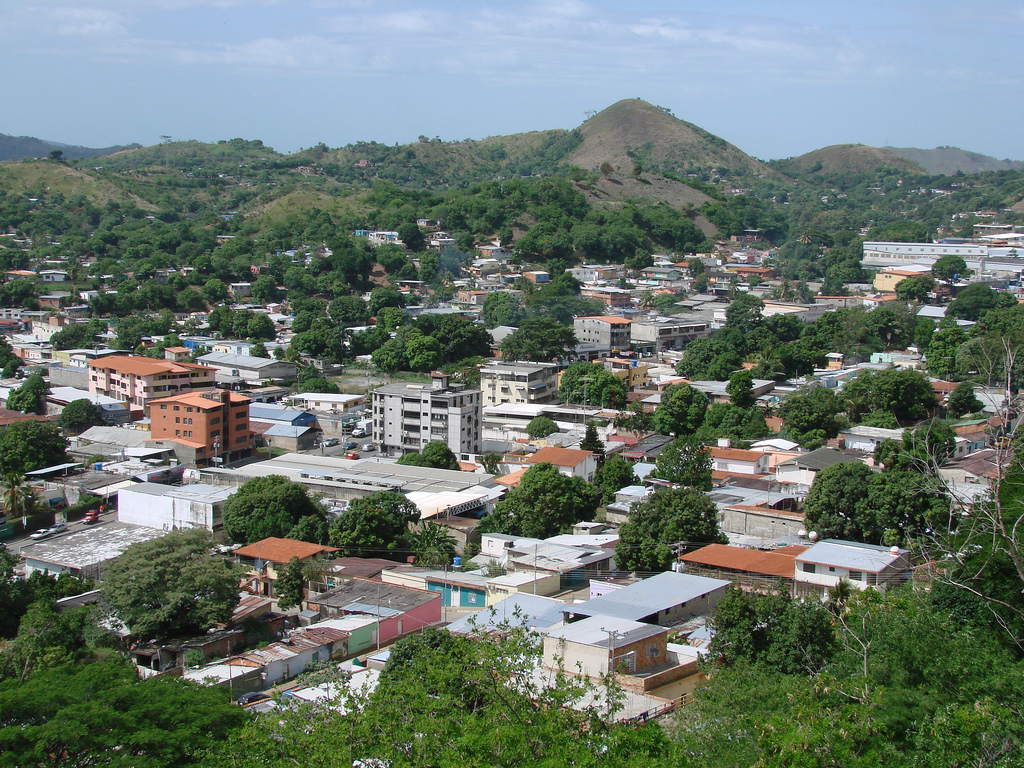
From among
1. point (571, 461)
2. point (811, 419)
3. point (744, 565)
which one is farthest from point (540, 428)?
point (744, 565)

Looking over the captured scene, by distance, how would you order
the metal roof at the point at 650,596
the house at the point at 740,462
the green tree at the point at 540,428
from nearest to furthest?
1. the metal roof at the point at 650,596
2. the house at the point at 740,462
3. the green tree at the point at 540,428

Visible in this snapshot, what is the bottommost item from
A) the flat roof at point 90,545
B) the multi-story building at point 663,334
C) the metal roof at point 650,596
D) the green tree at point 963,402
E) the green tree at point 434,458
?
the flat roof at point 90,545

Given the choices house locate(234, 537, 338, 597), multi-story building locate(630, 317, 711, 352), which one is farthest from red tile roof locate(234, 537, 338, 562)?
multi-story building locate(630, 317, 711, 352)

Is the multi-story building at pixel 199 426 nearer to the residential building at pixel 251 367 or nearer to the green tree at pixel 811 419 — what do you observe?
the residential building at pixel 251 367

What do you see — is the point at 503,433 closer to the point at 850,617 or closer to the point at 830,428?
the point at 830,428

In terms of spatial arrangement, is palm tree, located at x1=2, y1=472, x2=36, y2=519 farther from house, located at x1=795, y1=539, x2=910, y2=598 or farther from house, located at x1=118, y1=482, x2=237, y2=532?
house, located at x1=795, y1=539, x2=910, y2=598

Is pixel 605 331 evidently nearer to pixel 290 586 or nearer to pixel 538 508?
pixel 538 508

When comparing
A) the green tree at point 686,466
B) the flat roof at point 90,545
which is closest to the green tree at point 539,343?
the green tree at point 686,466
